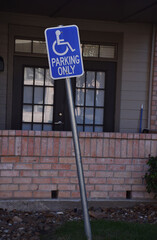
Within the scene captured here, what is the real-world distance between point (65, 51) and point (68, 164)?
224 centimetres

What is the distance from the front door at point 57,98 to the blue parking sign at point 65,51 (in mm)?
4091

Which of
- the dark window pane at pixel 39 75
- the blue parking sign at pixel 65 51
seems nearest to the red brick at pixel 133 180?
the blue parking sign at pixel 65 51

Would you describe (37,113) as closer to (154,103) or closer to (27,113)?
(27,113)

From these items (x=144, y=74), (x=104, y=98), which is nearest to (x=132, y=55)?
(x=144, y=74)

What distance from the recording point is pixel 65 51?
4289 millimetres

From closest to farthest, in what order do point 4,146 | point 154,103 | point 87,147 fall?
point 4,146, point 87,147, point 154,103

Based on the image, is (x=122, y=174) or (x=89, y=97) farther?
(x=89, y=97)

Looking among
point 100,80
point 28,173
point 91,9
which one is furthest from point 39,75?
point 28,173

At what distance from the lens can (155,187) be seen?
6020 mm

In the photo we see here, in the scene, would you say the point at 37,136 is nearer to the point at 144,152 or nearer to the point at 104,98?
the point at 144,152

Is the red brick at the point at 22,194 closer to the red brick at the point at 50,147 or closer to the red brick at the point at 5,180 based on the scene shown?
the red brick at the point at 5,180

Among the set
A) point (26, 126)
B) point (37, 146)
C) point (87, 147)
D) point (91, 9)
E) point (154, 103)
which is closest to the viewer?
point (37, 146)

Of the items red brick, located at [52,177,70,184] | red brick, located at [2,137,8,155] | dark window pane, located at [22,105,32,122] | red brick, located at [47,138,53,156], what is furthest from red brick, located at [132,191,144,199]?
dark window pane, located at [22,105,32,122]

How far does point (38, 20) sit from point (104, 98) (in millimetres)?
2035
